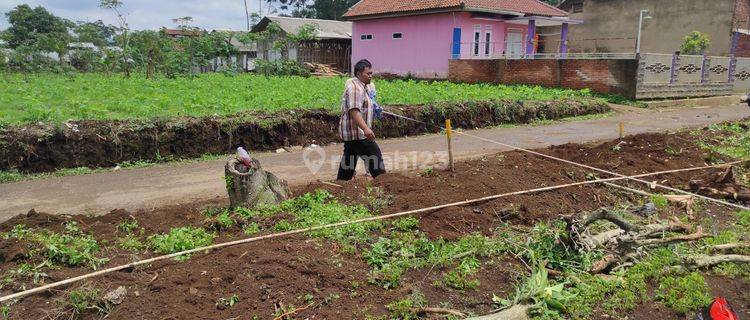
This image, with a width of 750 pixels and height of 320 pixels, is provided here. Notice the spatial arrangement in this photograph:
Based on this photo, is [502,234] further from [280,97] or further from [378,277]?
[280,97]

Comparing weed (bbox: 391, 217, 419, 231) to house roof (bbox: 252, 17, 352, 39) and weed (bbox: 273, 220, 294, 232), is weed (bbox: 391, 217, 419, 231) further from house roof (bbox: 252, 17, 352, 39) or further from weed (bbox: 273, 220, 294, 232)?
house roof (bbox: 252, 17, 352, 39)

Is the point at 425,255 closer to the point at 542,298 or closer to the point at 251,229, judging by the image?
the point at 542,298

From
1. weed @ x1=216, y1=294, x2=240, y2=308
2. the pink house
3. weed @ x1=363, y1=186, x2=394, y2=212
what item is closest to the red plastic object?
weed @ x1=216, y1=294, x2=240, y2=308

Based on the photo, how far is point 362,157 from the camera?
6797mm

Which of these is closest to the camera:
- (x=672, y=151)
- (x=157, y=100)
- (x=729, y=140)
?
(x=672, y=151)

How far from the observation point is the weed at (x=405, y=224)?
16.8 feet

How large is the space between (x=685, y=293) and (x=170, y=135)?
7929mm

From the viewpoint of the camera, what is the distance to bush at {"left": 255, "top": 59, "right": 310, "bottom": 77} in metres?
26.2

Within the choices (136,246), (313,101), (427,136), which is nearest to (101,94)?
(313,101)

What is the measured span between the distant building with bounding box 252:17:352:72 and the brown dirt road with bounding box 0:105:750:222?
19.3m

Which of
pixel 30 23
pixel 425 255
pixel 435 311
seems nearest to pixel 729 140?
pixel 425 255

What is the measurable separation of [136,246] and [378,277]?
2088mm

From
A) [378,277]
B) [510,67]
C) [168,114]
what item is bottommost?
[378,277]

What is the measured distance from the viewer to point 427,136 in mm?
11930
